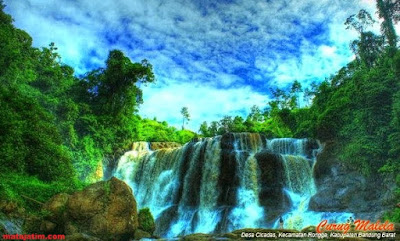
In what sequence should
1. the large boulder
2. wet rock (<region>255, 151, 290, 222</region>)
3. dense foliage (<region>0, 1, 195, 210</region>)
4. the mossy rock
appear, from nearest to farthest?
the large boulder, the mossy rock, dense foliage (<region>0, 1, 195, 210</region>), wet rock (<region>255, 151, 290, 222</region>)

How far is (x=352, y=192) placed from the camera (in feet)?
63.0

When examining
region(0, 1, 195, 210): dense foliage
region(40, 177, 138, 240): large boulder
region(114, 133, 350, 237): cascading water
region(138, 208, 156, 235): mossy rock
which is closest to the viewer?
region(40, 177, 138, 240): large boulder

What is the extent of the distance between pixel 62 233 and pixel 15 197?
2.30 metres

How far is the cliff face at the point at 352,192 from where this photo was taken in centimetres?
1748

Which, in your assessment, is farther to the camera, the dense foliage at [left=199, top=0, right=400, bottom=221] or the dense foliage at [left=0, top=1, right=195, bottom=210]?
the dense foliage at [left=199, top=0, right=400, bottom=221]

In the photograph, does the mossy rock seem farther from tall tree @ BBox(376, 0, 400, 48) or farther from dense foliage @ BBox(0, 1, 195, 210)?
tall tree @ BBox(376, 0, 400, 48)

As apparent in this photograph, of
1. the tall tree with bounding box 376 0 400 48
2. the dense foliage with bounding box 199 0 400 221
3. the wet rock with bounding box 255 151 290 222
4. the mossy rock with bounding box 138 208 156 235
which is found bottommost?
the mossy rock with bounding box 138 208 156 235

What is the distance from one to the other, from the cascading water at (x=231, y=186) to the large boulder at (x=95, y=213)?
8.69m

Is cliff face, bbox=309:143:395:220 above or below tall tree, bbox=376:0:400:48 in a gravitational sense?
below

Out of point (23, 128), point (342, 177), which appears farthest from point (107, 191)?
point (342, 177)

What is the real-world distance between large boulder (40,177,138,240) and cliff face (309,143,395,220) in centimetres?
1239

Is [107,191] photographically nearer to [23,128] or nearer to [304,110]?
[23,128]

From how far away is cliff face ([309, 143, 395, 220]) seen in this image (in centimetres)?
1748

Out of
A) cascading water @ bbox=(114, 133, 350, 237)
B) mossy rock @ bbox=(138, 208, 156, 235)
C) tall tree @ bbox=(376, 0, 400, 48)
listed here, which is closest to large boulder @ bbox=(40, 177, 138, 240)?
mossy rock @ bbox=(138, 208, 156, 235)
